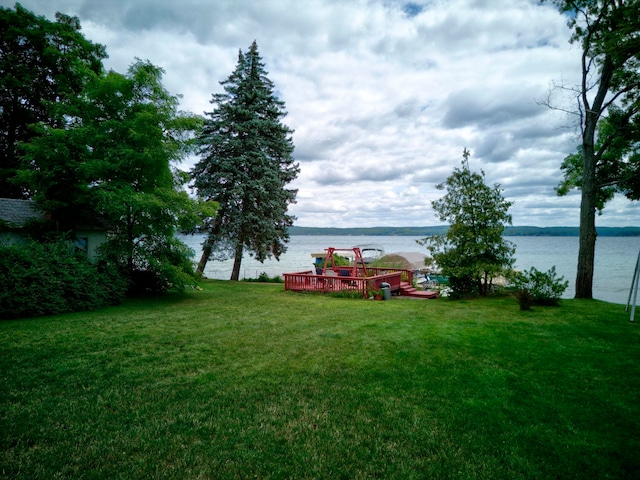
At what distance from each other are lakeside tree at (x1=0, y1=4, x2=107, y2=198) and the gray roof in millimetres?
4264

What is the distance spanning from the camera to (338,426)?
13.4 feet

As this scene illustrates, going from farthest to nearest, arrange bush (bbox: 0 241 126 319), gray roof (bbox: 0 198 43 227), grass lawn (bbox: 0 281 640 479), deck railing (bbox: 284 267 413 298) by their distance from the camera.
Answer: deck railing (bbox: 284 267 413 298) → gray roof (bbox: 0 198 43 227) → bush (bbox: 0 241 126 319) → grass lawn (bbox: 0 281 640 479)

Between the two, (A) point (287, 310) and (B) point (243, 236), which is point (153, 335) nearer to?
(A) point (287, 310)

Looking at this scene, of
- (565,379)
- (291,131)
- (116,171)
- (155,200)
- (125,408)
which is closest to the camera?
(125,408)

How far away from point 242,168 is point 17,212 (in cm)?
1152

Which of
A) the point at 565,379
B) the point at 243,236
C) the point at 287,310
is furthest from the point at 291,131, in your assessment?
the point at 565,379

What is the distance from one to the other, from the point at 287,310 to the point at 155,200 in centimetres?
639

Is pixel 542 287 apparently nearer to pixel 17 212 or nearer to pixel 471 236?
pixel 471 236

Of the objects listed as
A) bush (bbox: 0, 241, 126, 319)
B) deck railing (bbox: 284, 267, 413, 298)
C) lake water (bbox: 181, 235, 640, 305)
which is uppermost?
bush (bbox: 0, 241, 126, 319)

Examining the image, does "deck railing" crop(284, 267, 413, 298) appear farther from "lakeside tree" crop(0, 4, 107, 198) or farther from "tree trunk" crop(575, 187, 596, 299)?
"lakeside tree" crop(0, 4, 107, 198)

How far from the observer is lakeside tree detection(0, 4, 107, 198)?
788 inches

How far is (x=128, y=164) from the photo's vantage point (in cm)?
1318

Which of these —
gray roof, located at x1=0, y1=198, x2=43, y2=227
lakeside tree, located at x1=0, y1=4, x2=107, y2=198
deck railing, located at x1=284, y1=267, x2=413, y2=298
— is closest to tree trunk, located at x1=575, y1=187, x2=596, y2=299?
deck railing, located at x1=284, y1=267, x2=413, y2=298

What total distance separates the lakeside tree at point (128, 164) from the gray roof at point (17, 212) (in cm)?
180
